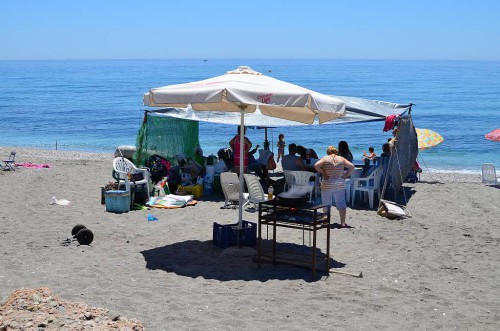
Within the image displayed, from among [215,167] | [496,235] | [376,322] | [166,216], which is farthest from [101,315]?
[215,167]

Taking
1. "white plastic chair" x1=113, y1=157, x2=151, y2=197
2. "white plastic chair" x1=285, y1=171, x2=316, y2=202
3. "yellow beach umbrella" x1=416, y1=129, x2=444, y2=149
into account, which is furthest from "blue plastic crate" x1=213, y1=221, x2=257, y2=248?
"yellow beach umbrella" x1=416, y1=129, x2=444, y2=149

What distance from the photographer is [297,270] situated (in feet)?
24.5

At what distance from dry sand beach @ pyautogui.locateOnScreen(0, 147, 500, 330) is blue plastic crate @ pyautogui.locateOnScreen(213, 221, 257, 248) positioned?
15 cm

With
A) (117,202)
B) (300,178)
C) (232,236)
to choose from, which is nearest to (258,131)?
(300,178)

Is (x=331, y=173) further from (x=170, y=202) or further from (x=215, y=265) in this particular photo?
(x=170, y=202)

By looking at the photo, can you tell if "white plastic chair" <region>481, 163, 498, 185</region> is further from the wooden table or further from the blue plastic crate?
the wooden table

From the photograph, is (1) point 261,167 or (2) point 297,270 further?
(1) point 261,167

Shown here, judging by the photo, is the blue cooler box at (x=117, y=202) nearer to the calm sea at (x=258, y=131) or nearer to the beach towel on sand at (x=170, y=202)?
the beach towel on sand at (x=170, y=202)

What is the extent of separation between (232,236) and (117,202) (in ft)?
9.99

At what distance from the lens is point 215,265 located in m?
7.70

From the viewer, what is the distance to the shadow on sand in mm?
7259

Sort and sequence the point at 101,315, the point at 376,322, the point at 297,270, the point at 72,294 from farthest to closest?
the point at 297,270 < the point at 72,294 < the point at 376,322 < the point at 101,315

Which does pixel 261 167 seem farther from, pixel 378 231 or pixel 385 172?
pixel 378 231

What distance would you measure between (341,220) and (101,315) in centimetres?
521
